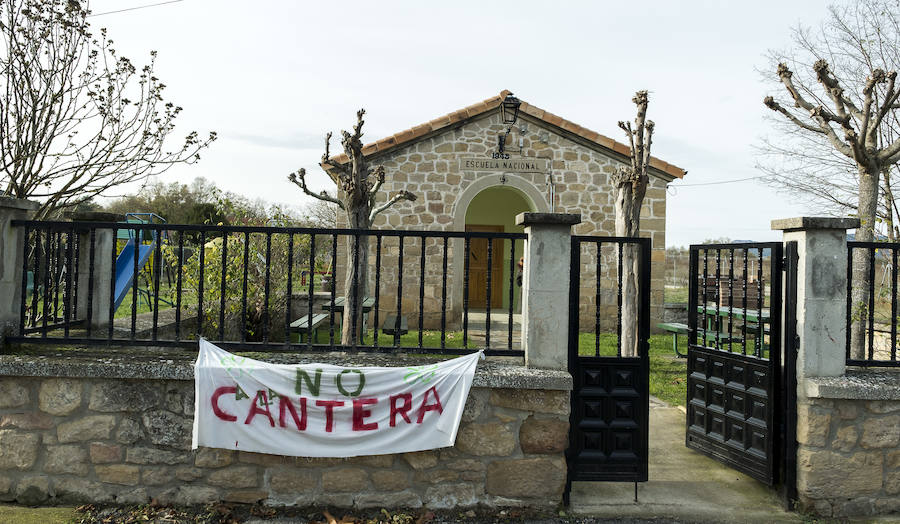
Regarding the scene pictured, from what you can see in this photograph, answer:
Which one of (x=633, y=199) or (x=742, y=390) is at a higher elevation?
(x=633, y=199)

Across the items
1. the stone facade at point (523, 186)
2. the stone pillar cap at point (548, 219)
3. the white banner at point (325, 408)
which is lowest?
the white banner at point (325, 408)

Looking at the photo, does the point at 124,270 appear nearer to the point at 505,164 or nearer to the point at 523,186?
the point at 505,164

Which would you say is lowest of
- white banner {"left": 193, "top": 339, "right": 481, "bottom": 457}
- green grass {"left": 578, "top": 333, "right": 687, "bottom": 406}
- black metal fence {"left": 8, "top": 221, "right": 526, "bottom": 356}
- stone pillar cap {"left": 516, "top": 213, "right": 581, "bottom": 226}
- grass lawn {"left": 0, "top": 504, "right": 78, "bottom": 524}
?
grass lawn {"left": 0, "top": 504, "right": 78, "bottom": 524}

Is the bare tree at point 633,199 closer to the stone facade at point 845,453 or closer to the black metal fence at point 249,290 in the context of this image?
the black metal fence at point 249,290

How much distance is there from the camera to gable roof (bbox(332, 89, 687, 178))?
36.9ft

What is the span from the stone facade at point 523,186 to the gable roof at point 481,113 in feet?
0.37

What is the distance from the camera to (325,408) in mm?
3559

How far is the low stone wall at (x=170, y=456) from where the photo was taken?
3.56 m

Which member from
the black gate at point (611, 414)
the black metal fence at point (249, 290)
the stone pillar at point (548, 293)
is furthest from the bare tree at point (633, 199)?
the stone pillar at point (548, 293)

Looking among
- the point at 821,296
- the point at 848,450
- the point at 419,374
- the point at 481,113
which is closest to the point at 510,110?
the point at 481,113

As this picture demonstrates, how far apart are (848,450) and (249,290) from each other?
7179 mm

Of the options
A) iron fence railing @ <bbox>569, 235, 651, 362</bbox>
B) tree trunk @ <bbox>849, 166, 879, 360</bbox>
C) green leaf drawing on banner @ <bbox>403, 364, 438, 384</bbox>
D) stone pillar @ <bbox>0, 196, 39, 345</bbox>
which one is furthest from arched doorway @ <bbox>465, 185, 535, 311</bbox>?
stone pillar @ <bbox>0, 196, 39, 345</bbox>

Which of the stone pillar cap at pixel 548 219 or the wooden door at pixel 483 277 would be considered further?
the wooden door at pixel 483 277

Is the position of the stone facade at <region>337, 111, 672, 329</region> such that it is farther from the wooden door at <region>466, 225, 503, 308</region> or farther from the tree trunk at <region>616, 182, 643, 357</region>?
the tree trunk at <region>616, 182, 643, 357</region>
